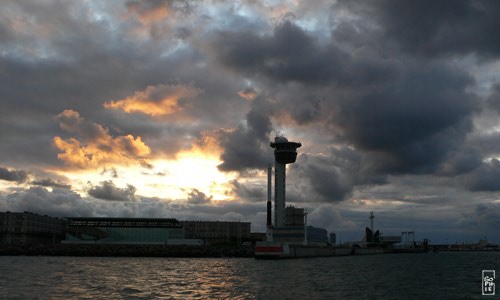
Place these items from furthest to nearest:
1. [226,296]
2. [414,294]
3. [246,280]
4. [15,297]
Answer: [246,280] < [414,294] < [226,296] < [15,297]

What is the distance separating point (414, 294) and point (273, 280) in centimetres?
2332

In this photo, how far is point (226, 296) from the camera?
2234 inches

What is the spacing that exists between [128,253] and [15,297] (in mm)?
137361

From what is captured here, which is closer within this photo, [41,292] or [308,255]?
[41,292]

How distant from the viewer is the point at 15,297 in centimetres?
5238

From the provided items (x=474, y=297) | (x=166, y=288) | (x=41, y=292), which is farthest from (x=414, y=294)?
(x=41, y=292)

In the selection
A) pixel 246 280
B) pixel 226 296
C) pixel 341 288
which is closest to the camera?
pixel 226 296

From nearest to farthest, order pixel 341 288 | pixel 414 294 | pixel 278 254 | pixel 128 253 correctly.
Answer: pixel 414 294 < pixel 341 288 < pixel 278 254 < pixel 128 253

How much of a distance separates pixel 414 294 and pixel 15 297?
4613cm

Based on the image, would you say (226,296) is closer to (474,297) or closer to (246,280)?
(246,280)

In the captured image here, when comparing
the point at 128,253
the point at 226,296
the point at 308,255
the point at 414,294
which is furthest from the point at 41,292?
the point at 308,255

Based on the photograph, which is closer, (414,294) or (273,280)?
(414,294)

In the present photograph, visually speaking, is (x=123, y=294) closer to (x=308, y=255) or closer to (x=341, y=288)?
(x=341, y=288)

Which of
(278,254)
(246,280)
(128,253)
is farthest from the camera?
(128,253)
